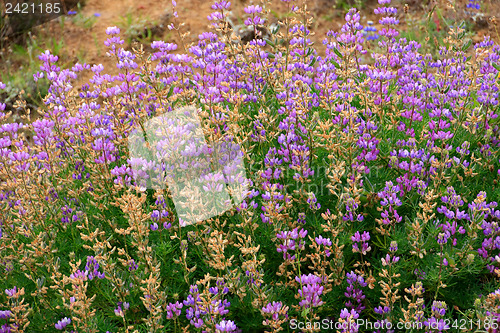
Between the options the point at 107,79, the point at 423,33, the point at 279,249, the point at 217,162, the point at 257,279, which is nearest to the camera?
the point at 257,279

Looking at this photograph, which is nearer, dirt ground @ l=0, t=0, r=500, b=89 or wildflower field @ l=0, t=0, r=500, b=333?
wildflower field @ l=0, t=0, r=500, b=333

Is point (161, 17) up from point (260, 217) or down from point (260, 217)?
up

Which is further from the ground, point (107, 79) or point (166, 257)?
point (107, 79)

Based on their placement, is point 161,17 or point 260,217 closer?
point 260,217

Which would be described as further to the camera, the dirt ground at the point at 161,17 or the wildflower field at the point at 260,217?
the dirt ground at the point at 161,17

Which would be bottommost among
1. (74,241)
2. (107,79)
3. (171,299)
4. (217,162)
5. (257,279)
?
(171,299)

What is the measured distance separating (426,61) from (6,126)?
3351 millimetres

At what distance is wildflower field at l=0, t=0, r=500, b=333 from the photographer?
2.68m

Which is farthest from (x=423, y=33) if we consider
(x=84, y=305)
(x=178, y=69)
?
(x=84, y=305)

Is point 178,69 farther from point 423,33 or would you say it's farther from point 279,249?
point 423,33

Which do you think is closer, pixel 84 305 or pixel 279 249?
pixel 84 305

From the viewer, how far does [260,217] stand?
3406mm

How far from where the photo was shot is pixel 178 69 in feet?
12.1

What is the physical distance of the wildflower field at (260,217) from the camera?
8.79 feet
